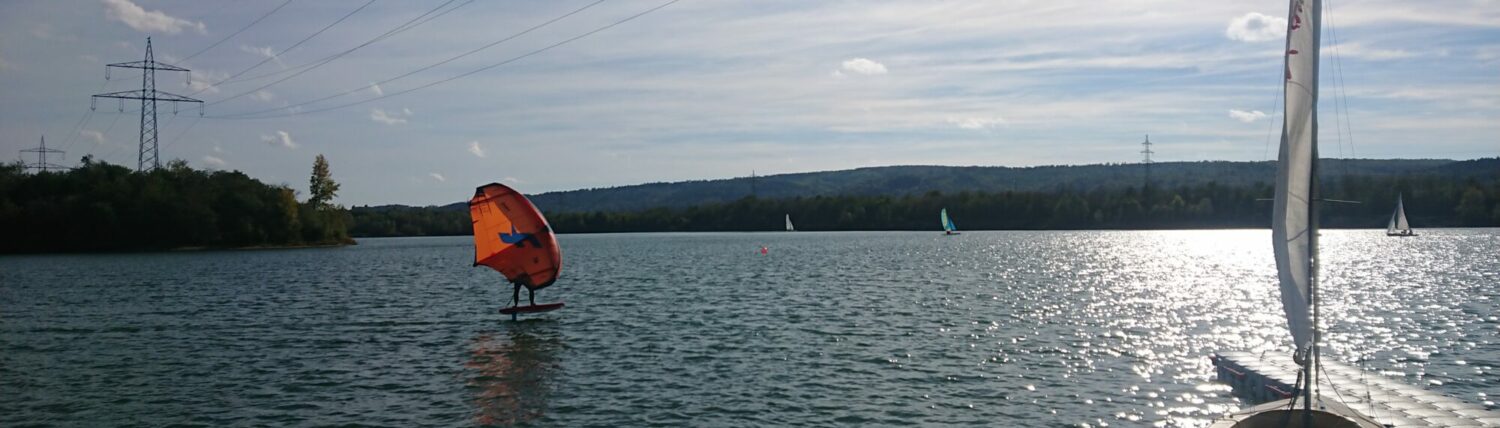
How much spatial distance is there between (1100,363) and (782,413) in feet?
34.8

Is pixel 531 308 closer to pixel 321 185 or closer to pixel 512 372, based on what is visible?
pixel 512 372

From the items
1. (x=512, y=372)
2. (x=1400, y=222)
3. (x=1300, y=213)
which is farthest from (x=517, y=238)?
(x=1400, y=222)

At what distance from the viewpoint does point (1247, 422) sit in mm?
16547

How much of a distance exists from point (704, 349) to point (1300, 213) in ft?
65.4

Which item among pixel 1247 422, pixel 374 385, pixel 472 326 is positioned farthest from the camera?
pixel 472 326

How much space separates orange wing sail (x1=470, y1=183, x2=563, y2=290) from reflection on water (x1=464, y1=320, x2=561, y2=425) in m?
3.51

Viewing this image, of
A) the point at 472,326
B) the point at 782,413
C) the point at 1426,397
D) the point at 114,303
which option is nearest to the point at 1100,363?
the point at 1426,397

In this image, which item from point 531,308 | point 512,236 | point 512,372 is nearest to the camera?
point 512,372

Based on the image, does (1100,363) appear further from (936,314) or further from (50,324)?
(50,324)

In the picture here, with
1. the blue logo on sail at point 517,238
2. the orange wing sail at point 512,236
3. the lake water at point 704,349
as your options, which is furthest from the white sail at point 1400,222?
the blue logo on sail at point 517,238

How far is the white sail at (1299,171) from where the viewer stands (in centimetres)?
1541

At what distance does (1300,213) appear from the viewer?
15852 millimetres

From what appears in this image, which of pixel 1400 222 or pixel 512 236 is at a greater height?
pixel 1400 222

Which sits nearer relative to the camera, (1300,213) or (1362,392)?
(1300,213)
